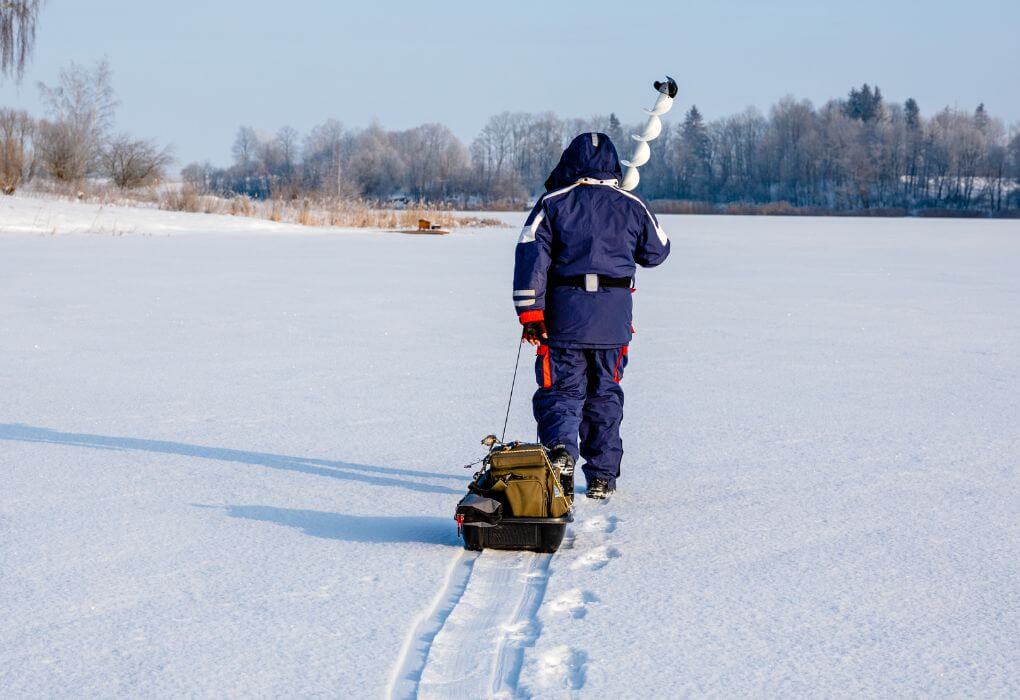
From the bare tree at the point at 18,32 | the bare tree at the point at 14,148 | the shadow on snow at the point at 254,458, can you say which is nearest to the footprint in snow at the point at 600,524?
the shadow on snow at the point at 254,458

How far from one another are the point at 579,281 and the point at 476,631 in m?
1.67

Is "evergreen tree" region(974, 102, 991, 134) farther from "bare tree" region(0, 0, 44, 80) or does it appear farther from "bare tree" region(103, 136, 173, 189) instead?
"bare tree" region(0, 0, 44, 80)

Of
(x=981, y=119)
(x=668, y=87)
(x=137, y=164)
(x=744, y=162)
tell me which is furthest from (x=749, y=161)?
(x=668, y=87)

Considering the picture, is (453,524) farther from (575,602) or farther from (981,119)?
(981,119)

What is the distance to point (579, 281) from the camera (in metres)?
3.94

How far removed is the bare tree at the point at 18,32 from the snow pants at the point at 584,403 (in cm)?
2023

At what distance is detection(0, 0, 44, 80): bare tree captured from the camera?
2039cm

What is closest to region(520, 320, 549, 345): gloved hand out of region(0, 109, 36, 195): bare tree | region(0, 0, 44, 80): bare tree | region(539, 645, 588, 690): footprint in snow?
region(539, 645, 588, 690): footprint in snow

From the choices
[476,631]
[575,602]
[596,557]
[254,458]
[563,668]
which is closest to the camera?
[563,668]

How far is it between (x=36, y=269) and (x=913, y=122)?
105 m

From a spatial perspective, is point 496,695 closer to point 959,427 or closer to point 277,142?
point 959,427

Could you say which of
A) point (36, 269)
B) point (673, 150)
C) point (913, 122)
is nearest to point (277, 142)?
point (673, 150)

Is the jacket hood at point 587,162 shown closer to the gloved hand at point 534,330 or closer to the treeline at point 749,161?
the gloved hand at point 534,330

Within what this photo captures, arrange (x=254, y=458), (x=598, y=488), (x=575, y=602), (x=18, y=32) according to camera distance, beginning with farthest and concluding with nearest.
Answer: (x=18, y=32)
(x=254, y=458)
(x=598, y=488)
(x=575, y=602)
